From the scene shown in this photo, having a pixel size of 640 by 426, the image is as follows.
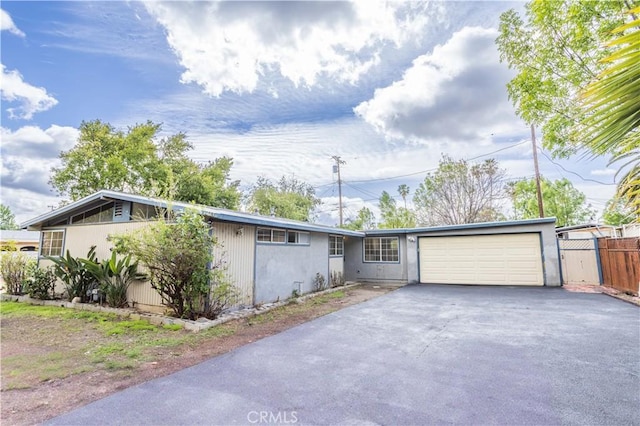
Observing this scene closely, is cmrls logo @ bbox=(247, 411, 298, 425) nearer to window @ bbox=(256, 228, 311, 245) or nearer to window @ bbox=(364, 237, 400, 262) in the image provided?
window @ bbox=(256, 228, 311, 245)

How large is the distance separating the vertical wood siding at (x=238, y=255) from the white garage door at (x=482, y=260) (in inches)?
333

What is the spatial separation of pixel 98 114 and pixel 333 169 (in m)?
15.9

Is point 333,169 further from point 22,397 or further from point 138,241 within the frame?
point 22,397

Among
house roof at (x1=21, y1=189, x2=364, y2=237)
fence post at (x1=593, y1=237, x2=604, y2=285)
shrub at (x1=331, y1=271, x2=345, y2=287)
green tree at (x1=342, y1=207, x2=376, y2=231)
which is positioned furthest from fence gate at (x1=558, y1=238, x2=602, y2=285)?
green tree at (x1=342, y1=207, x2=376, y2=231)

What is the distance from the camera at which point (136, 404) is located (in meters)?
3.35

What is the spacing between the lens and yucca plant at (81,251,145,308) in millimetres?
7859

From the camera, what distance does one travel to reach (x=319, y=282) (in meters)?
11.7

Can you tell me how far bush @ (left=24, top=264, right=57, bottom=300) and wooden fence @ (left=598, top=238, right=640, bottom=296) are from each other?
17.1 meters

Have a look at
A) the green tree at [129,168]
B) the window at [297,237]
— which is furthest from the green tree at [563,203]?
the green tree at [129,168]

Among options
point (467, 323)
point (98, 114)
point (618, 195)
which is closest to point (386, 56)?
point (467, 323)

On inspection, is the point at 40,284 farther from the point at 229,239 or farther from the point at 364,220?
the point at 364,220

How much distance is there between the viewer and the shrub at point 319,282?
1148 cm

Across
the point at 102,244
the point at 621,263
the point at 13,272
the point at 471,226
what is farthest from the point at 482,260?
the point at 13,272

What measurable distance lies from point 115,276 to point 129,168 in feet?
47.6
